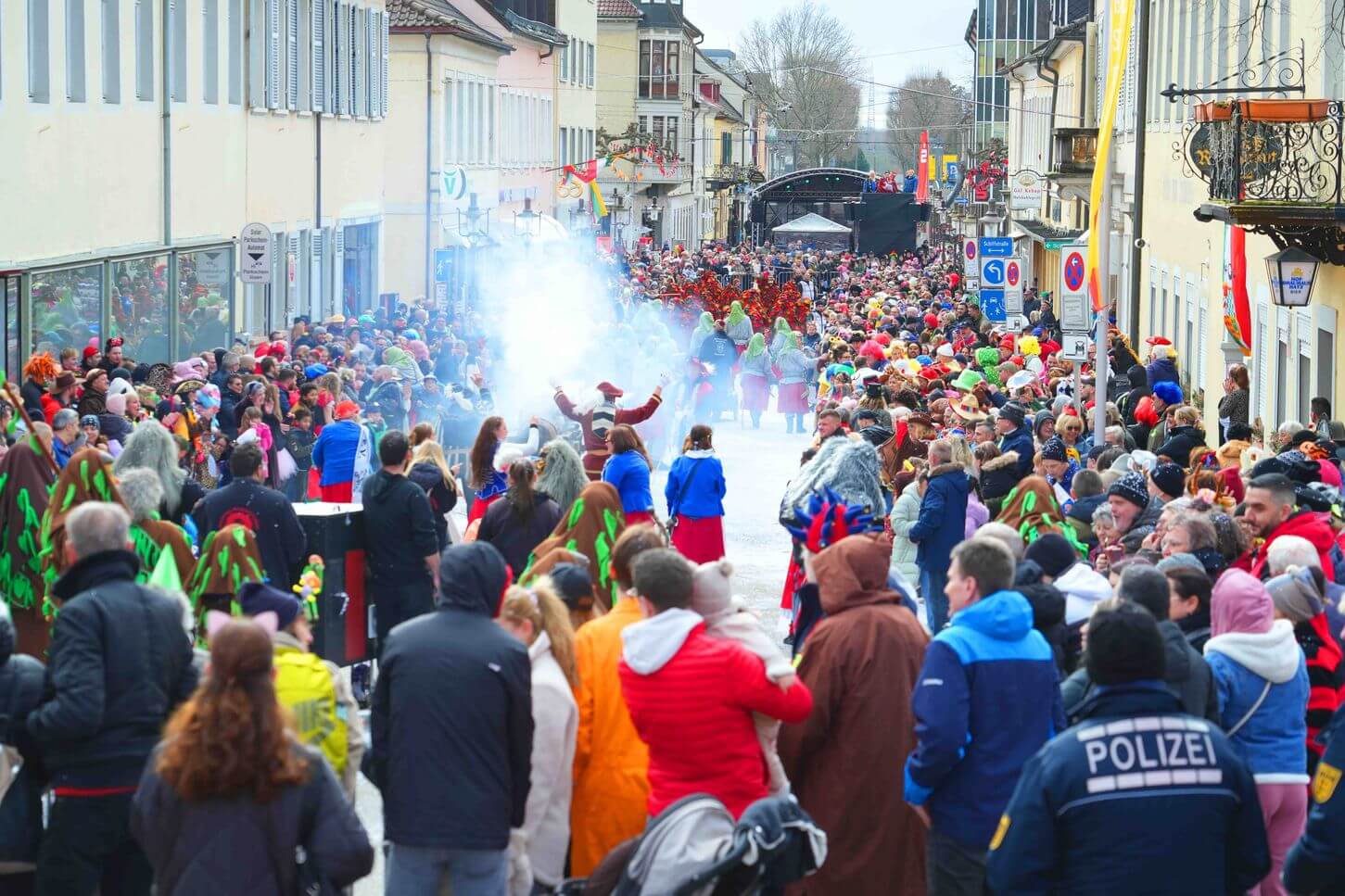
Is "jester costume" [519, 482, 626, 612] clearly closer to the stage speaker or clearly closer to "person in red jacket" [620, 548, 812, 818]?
the stage speaker

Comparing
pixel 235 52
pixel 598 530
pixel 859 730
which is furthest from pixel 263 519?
pixel 235 52

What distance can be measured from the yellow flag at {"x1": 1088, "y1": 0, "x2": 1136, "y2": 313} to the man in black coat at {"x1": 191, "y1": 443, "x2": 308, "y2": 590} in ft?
27.6

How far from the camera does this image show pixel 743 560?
58.1ft

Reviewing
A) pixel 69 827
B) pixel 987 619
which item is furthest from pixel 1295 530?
pixel 69 827

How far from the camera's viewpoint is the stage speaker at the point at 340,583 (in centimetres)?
→ 1112

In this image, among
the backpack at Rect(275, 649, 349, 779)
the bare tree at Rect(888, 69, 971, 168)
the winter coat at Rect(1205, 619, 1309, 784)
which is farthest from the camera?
the bare tree at Rect(888, 69, 971, 168)

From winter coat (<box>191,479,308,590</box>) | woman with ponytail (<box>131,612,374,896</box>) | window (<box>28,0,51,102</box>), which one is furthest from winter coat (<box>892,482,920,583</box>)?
window (<box>28,0,51,102</box>)

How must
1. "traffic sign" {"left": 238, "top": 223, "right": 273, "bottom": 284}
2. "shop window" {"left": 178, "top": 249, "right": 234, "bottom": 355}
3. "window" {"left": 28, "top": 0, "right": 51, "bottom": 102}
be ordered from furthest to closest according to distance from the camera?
"shop window" {"left": 178, "top": 249, "right": 234, "bottom": 355} < "traffic sign" {"left": 238, "top": 223, "right": 273, "bottom": 284} < "window" {"left": 28, "top": 0, "right": 51, "bottom": 102}

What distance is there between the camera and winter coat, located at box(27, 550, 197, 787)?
6188 millimetres

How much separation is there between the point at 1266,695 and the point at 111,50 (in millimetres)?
19442

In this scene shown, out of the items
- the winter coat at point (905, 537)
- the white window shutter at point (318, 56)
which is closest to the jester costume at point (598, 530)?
the winter coat at point (905, 537)

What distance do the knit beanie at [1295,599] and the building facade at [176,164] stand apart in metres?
15.1

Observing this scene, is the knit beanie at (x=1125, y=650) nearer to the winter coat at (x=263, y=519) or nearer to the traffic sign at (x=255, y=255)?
the winter coat at (x=263, y=519)

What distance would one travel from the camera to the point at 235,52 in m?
30.0
